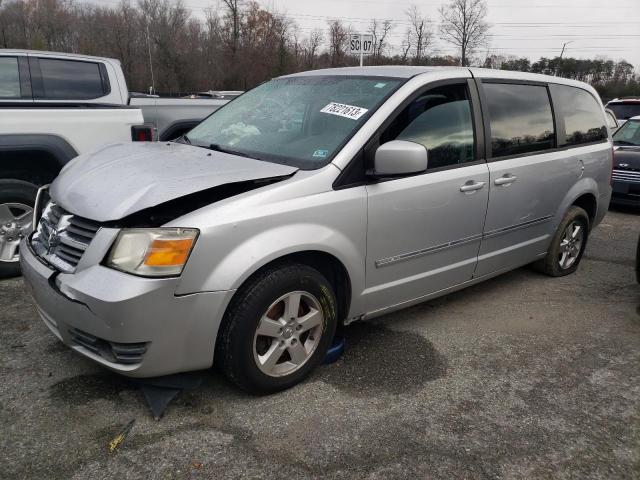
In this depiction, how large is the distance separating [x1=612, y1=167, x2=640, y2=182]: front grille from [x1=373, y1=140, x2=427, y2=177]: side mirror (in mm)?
6578

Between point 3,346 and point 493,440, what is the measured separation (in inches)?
115

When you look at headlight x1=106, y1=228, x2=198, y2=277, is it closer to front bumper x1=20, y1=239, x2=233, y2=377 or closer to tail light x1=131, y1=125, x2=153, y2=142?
front bumper x1=20, y1=239, x2=233, y2=377

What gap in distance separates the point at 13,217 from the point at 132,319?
2717 millimetres

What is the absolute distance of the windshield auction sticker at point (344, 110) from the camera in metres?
3.15

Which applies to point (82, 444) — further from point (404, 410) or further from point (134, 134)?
point (134, 134)

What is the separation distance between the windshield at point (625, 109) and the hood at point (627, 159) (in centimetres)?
457

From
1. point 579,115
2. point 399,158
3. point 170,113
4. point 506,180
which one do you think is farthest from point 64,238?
point 579,115

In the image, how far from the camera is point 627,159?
27.0ft

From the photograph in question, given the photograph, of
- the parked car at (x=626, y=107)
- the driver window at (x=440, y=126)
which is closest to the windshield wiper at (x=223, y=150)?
the driver window at (x=440, y=126)

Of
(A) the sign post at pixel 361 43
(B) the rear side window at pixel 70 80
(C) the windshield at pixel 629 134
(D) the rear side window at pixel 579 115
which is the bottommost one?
(C) the windshield at pixel 629 134

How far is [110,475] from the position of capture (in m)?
2.25

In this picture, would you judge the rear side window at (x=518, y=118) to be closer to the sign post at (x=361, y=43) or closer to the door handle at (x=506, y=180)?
the door handle at (x=506, y=180)

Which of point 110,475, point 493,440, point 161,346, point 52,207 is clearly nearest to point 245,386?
point 161,346

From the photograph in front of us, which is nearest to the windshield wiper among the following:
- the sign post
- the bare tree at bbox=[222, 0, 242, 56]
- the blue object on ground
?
the blue object on ground
